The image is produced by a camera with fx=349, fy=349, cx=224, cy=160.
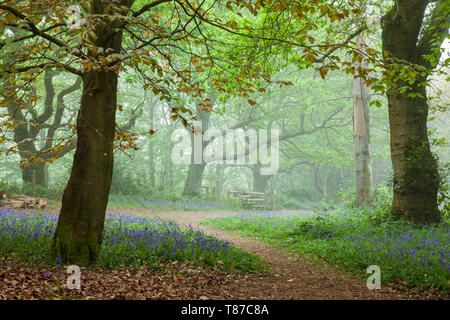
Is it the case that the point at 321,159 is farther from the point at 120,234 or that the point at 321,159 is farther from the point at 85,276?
the point at 85,276

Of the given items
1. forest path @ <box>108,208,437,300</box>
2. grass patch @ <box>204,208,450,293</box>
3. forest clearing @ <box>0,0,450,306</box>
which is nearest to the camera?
forest clearing @ <box>0,0,450,306</box>

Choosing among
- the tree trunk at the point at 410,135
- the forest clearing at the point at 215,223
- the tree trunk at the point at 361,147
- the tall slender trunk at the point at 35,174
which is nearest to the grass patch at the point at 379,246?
the forest clearing at the point at 215,223

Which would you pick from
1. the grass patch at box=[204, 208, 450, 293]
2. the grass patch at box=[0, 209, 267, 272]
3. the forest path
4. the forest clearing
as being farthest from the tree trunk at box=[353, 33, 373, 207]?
the grass patch at box=[0, 209, 267, 272]

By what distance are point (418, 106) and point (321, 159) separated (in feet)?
61.1

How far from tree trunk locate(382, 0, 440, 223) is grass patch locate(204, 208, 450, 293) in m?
0.61

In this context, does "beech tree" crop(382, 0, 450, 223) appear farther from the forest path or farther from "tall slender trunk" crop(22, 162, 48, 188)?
"tall slender trunk" crop(22, 162, 48, 188)

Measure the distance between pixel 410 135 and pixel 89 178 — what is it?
8608 millimetres

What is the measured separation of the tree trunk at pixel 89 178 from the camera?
5.74 metres

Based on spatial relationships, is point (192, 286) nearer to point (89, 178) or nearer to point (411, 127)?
point (89, 178)

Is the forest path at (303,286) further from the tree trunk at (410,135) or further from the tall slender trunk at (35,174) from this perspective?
the tall slender trunk at (35,174)

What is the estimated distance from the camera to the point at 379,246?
732 centimetres

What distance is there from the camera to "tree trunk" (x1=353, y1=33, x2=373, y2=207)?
16312 mm

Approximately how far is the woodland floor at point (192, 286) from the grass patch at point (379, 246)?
0.36 m
